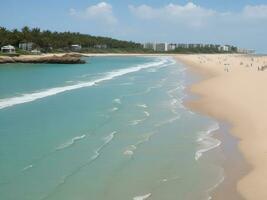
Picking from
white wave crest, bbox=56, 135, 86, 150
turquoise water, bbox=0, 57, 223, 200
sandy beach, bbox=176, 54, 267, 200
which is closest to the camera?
turquoise water, bbox=0, 57, 223, 200

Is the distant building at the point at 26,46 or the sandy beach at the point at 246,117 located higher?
the distant building at the point at 26,46

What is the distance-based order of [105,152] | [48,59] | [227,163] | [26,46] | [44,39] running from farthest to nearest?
[44,39] < [26,46] < [48,59] < [105,152] < [227,163]

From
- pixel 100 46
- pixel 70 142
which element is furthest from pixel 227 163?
pixel 100 46

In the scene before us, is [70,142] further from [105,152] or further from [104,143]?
[105,152]

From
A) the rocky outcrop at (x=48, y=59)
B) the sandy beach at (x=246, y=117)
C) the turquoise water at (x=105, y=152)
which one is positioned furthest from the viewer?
the rocky outcrop at (x=48, y=59)

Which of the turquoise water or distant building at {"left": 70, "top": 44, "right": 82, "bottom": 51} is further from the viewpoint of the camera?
distant building at {"left": 70, "top": 44, "right": 82, "bottom": 51}

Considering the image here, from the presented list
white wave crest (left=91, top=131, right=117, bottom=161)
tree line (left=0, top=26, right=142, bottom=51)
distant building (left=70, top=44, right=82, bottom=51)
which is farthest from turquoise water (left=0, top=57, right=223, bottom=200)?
distant building (left=70, top=44, right=82, bottom=51)

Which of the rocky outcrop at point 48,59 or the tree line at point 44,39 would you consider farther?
the tree line at point 44,39

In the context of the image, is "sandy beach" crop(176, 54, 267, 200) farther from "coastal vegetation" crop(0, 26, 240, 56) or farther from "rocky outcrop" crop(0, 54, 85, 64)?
"coastal vegetation" crop(0, 26, 240, 56)

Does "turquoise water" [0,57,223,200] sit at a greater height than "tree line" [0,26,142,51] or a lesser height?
lesser

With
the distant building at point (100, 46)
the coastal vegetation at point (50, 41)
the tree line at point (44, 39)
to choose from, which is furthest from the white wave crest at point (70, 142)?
the distant building at point (100, 46)

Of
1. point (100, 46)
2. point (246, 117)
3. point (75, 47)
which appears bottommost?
point (246, 117)

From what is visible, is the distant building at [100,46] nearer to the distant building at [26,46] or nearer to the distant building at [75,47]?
the distant building at [75,47]
